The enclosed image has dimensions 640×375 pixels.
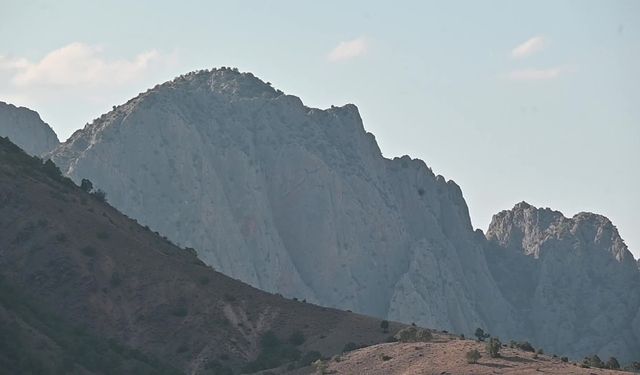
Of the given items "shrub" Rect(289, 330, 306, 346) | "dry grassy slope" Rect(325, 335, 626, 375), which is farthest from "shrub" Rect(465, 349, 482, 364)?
"shrub" Rect(289, 330, 306, 346)

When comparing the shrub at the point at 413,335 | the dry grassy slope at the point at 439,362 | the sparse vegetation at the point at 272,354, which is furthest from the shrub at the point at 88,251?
the dry grassy slope at the point at 439,362

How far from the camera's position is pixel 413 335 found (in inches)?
4683

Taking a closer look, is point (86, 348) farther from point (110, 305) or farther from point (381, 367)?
point (381, 367)

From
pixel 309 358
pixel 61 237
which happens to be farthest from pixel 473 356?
pixel 61 237

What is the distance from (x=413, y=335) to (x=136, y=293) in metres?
25.9

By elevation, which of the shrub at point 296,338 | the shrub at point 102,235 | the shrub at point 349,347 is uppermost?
A: the shrub at point 102,235

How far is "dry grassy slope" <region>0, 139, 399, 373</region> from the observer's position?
4958 inches

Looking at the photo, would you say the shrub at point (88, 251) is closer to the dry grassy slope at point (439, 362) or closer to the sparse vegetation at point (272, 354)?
the sparse vegetation at point (272, 354)

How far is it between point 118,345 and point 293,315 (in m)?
16.5

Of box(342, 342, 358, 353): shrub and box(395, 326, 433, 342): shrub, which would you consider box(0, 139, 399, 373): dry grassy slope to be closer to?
box(342, 342, 358, 353): shrub

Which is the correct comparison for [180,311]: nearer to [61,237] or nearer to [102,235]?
[102,235]

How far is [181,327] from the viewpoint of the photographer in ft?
419

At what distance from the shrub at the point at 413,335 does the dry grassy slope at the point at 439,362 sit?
2.42 metres

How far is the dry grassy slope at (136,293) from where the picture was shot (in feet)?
413
